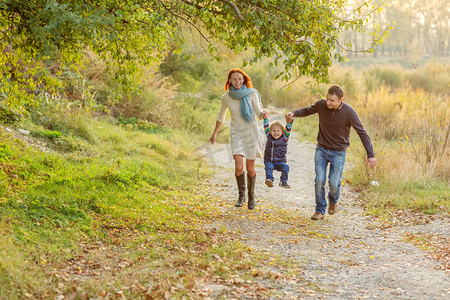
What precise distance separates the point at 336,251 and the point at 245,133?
2.23 m

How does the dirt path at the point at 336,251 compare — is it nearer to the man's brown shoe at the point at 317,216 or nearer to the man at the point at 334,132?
the man's brown shoe at the point at 317,216

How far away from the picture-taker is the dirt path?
463 centimetres

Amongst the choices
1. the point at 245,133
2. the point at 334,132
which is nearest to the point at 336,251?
the point at 334,132

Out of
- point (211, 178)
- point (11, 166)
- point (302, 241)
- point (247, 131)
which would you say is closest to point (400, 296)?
point (302, 241)

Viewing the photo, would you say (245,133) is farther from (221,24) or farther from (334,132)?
(221,24)

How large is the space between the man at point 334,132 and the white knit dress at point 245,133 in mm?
593

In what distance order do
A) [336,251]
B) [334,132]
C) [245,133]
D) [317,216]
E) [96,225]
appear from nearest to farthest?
[336,251] < [96,225] < [334,132] < [245,133] < [317,216]

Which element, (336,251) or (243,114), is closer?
(336,251)

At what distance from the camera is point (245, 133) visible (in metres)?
7.38

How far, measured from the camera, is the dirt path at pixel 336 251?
15.2 feet

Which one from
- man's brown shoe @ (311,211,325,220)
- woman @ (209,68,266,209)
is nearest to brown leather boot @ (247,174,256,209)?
woman @ (209,68,266,209)

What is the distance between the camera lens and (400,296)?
4.52m

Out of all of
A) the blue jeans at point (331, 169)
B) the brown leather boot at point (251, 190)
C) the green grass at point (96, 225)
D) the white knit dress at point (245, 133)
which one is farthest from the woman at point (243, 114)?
the green grass at point (96, 225)

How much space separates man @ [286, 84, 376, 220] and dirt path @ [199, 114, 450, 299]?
0.79 meters
